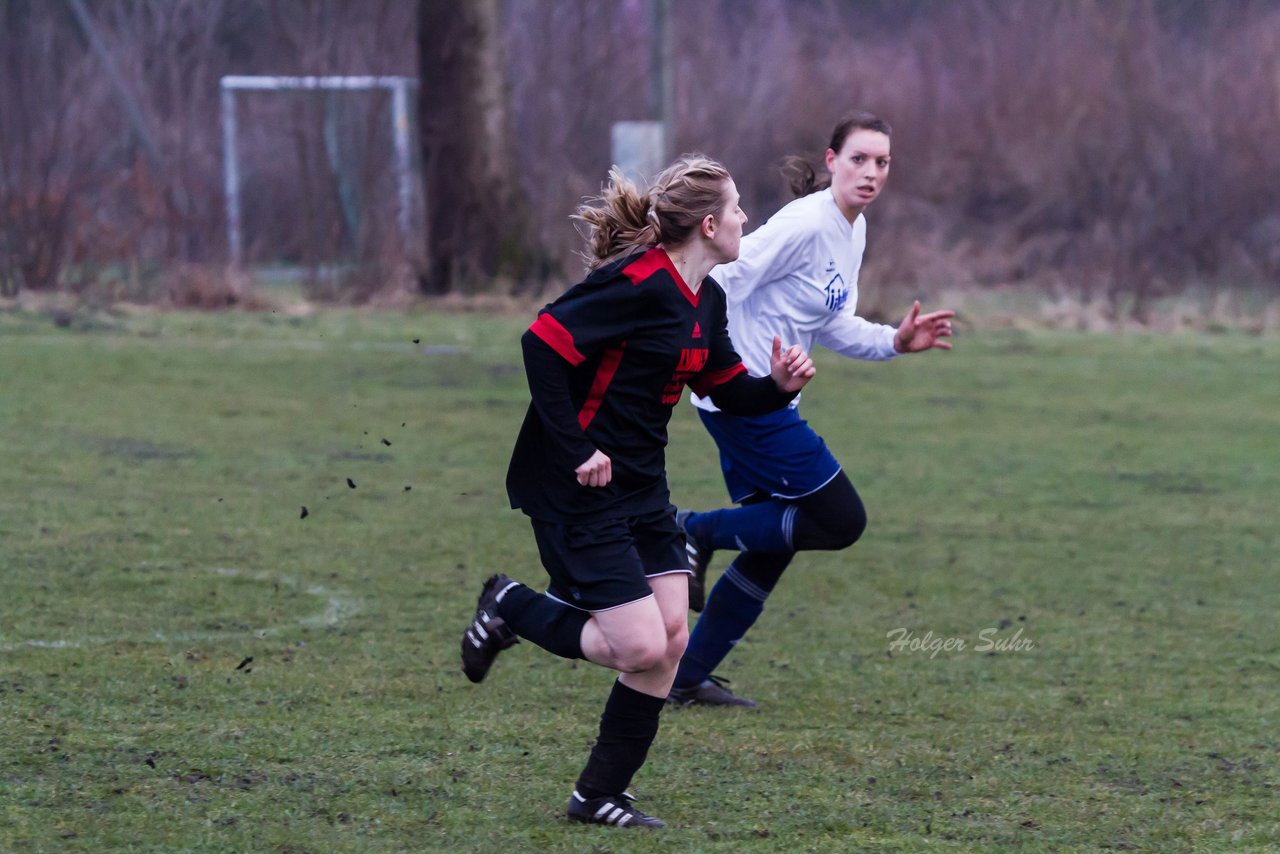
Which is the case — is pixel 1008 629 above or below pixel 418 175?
below

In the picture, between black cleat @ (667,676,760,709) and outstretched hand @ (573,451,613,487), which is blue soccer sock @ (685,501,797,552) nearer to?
black cleat @ (667,676,760,709)

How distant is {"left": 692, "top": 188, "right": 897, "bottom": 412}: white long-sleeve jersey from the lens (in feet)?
17.8

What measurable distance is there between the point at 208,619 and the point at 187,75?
49.8 ft

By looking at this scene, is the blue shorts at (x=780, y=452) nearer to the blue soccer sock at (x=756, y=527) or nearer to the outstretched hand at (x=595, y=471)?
the blue soccer sock at (x=756, y=527)

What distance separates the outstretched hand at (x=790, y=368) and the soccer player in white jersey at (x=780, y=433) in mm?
783

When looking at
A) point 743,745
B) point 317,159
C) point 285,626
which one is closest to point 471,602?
point 285,626

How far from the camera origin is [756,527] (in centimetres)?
545

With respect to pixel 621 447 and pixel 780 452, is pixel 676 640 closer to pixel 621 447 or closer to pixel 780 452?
pixel 621 447

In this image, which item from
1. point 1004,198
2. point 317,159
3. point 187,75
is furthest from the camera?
point 1004,198

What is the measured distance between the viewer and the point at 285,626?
20.1ft

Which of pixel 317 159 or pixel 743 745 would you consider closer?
pixel 743 745

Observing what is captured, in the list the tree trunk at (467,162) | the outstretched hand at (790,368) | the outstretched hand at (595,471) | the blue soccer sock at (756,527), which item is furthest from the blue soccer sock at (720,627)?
the tree trunk at (467,162)

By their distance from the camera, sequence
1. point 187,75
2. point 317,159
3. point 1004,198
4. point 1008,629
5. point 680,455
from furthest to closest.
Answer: point 1004,198 → point 187,75 → point 317,159 → point 680,455 → point 1008,629

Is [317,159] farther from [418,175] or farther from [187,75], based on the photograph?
[187,75]
